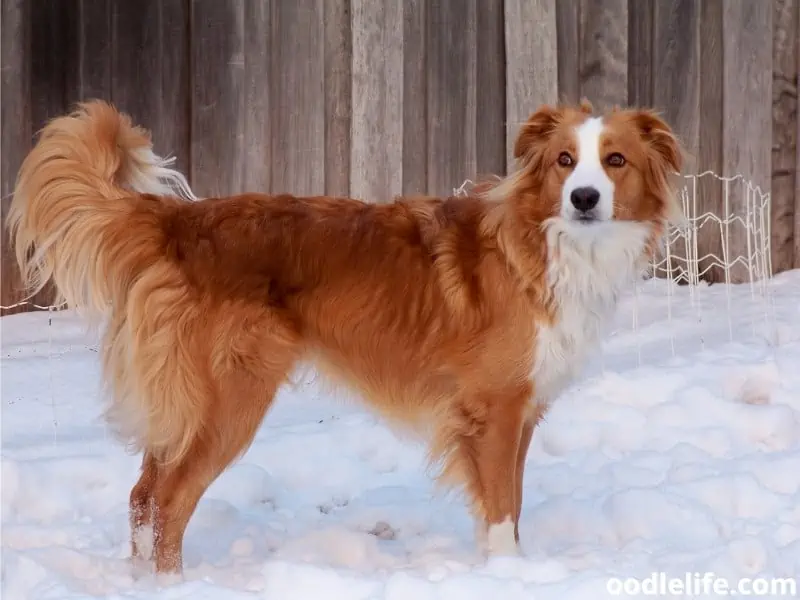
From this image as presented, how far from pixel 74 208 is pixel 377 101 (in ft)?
10.9

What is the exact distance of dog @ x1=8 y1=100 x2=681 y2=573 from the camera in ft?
11.7

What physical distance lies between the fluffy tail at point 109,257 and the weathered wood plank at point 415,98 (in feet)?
10.6

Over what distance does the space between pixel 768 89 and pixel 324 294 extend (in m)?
4.47

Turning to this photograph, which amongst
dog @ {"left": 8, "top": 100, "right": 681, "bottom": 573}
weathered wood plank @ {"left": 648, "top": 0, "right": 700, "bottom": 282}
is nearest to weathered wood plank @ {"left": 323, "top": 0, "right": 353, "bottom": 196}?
weathered wood plank @ {"left": 648, "top": 0, "right": 700, "bottom": 282}

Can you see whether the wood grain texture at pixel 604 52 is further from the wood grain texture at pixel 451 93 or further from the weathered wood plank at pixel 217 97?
the weathered wood plank at pixel 217 97

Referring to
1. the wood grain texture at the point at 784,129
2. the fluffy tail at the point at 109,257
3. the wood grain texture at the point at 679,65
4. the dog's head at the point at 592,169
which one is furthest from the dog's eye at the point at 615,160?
the wood grain texture at the point at 784,129

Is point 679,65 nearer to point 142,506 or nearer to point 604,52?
point 604,52

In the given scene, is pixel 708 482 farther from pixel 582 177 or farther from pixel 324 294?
pixel 324 294

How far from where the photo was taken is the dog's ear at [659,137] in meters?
Result: 3.86

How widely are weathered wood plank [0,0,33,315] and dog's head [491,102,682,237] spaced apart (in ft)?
11.8

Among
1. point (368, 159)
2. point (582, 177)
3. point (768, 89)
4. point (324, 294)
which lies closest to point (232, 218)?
point (324, 294)

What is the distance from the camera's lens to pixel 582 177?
3.60m

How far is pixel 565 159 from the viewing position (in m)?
3.68

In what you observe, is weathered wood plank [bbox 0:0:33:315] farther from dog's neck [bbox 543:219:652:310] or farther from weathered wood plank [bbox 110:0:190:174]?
dog's neck [bbox 543:219:652:310]
